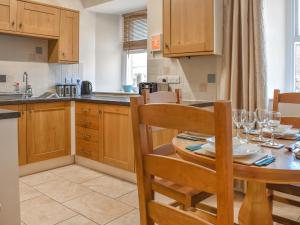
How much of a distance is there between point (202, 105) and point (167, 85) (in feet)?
2.11

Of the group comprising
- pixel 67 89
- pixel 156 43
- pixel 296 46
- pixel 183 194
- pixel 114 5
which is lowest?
pixel 183 194

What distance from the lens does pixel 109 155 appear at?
3.23 metres

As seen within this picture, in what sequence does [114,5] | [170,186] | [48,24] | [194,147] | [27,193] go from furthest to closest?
[114,5], [48,24], [27,193], [170,186], [194,147]

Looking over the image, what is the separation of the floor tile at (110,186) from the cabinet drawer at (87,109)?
30.5 inches

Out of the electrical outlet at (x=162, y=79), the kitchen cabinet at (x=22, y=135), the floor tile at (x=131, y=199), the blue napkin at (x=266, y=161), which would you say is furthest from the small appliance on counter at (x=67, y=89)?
the blue napkin at (x=266, y=161)

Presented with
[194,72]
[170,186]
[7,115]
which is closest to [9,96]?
[7,115]

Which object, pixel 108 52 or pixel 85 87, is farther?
pixel 108 52

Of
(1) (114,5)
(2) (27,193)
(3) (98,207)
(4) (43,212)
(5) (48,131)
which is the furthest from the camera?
(1) (114,5)

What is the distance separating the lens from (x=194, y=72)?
126 inches

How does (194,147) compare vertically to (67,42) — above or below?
below

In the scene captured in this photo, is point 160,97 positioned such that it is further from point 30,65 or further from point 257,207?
point 30,65

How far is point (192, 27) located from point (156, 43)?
698mm

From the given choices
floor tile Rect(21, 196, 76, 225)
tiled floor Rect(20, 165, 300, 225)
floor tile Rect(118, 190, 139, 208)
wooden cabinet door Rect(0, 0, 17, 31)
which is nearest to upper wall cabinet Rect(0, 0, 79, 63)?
wooden cabinet door Rect(0, 0, 17, 31)

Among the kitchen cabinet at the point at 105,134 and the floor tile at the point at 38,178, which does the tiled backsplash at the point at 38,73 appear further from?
the floor tile at the point at 38,178
